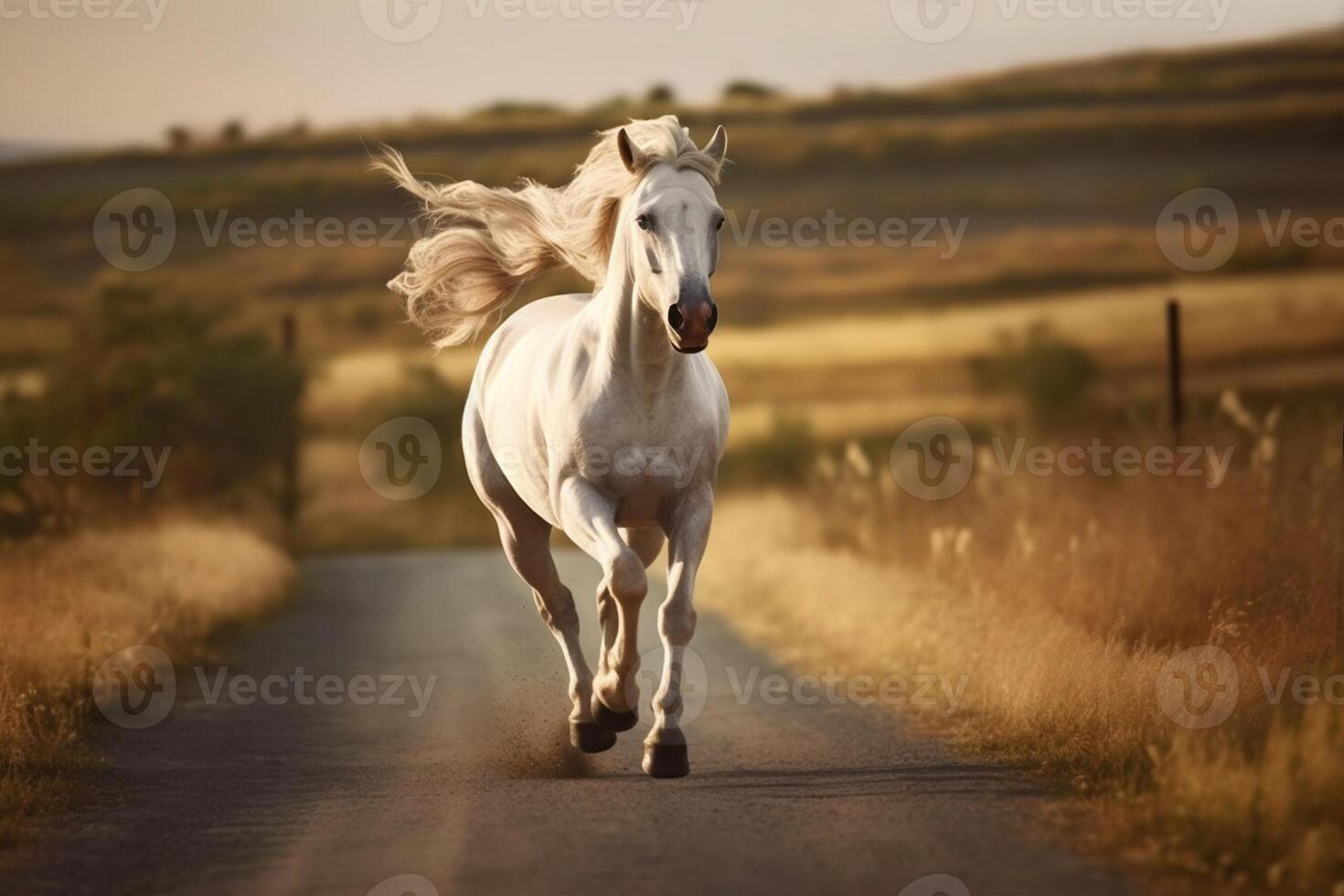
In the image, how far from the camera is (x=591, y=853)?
6277mm

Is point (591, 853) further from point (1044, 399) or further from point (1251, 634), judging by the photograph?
point (1044, 399)

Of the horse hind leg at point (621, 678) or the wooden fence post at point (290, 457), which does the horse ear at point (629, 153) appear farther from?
the wooden fence post at point (290, 457)

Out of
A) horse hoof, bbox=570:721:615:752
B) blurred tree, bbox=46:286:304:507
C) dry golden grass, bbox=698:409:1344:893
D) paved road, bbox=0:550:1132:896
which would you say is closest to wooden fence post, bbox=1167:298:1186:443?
dry golden grass, bbox=698:409:1344:893

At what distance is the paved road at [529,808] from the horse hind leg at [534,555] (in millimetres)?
391

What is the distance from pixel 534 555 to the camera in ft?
32.2

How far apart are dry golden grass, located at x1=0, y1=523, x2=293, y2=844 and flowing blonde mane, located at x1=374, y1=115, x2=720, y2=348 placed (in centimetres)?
302

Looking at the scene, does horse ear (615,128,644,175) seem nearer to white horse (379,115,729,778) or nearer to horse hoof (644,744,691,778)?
white horse (379,115,729,778)

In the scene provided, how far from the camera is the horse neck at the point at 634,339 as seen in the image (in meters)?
7.84

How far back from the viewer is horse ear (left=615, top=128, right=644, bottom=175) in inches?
305

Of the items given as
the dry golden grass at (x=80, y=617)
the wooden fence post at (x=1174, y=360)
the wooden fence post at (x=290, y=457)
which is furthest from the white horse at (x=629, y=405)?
the wooden fence post at (x=290, y=457)

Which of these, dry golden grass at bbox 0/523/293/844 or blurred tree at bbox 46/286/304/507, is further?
blurred tree at bbox 46/286/304/507

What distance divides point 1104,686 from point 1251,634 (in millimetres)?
1351

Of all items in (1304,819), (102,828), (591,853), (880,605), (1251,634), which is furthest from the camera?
(880,605)

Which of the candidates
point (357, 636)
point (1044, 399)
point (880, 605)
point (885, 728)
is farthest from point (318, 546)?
point (885, 728)
